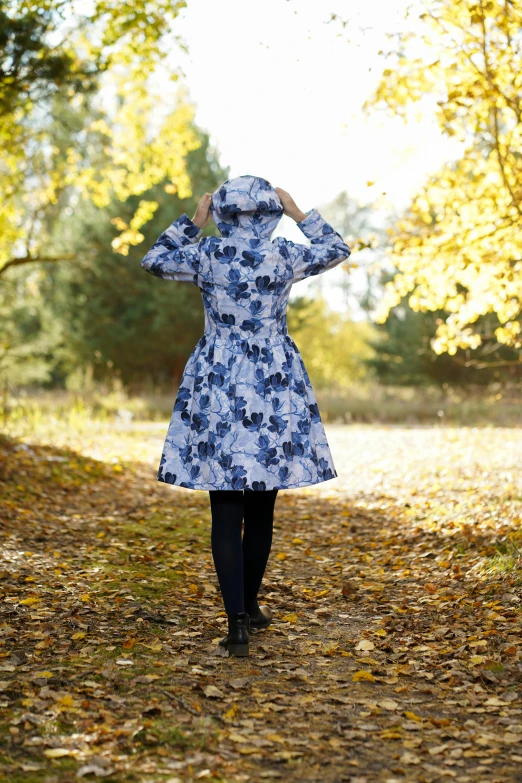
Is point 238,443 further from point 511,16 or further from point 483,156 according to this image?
point 483,156

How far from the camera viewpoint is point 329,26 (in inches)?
241

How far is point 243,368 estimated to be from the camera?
11.2 ft

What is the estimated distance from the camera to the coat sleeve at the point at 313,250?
11.5 ft

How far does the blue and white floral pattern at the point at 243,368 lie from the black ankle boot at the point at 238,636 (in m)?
0.56

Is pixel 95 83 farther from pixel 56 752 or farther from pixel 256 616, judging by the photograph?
pixel 56 752

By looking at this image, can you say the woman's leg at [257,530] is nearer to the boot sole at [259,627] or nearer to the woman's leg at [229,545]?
the woman's leg at [229,545]

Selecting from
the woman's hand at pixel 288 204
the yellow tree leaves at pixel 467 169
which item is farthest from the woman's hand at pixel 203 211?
the yellow tree leaves at pixel 467 169

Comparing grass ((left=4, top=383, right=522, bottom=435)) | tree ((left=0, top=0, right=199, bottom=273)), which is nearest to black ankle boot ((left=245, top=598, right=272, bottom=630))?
tree ((left=0, top=0, right=199, bottom=273))

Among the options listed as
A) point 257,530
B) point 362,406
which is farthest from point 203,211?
point 362,406

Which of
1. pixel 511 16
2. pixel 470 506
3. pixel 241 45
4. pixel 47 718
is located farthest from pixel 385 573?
pixel 241 45

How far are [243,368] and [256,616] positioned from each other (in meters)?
1.18

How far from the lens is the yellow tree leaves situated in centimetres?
589

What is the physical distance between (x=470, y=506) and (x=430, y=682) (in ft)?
10.8

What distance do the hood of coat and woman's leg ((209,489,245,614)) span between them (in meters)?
1.07
